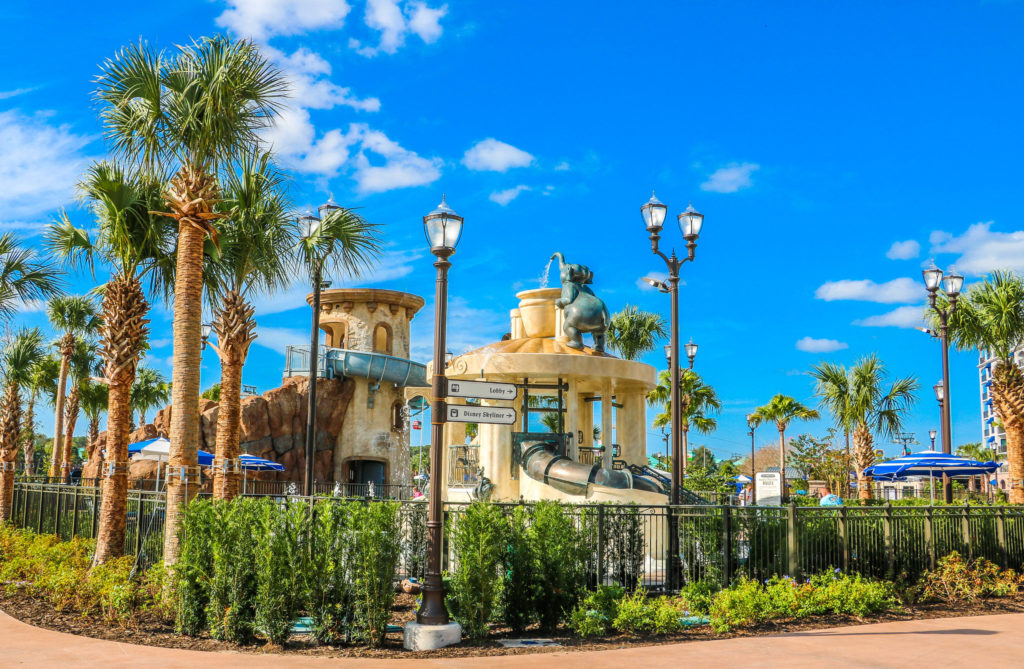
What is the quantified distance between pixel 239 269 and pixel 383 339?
86.9 ft

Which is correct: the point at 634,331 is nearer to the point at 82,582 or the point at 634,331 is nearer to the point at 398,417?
the point at 398,417

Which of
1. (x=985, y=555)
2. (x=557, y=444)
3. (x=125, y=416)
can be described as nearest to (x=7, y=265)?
(x=125, y=416)

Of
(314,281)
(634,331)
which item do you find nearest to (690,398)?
(634,331)

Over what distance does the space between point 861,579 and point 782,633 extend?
8.06 ft

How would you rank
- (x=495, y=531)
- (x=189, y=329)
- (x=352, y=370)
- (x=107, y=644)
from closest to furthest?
(x=107, y=644), (x=495, y=531), (x=189, y=329), (x=352, y=370)

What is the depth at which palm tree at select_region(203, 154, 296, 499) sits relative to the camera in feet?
52.6

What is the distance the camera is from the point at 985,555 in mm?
13555

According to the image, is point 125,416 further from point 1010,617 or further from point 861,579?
point 1010,617

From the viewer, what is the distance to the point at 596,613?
9.70 metres

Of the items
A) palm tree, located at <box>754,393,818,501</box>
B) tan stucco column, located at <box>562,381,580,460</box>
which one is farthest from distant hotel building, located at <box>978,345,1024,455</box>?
tan stucco column, located at <box>562,381,580,460</box>

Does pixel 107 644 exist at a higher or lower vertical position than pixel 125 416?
lower

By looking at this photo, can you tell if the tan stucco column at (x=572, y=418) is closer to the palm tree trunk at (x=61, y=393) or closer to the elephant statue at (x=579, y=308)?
the elephant statue at (x=579, y=308)

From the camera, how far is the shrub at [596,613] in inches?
378

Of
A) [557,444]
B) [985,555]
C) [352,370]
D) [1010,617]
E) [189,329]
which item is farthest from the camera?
[352,370]
